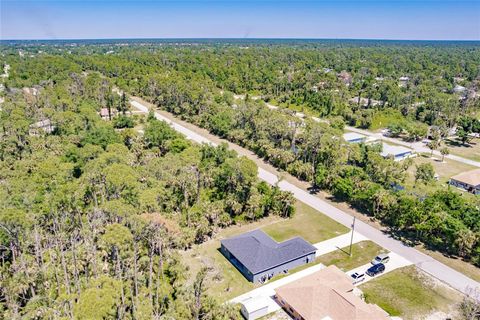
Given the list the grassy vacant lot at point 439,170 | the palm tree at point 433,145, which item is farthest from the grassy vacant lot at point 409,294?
the palm tree at point 433,145

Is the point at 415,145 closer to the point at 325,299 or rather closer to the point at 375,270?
the point at 375,270

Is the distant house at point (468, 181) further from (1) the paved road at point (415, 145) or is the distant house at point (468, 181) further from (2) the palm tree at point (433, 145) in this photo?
(2) the palm tree at point (433, 145)

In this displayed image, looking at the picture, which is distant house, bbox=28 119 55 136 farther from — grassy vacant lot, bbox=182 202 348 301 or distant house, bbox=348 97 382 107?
distant house, bbox=348 97 382 107

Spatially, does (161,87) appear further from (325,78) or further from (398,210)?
(398,210)

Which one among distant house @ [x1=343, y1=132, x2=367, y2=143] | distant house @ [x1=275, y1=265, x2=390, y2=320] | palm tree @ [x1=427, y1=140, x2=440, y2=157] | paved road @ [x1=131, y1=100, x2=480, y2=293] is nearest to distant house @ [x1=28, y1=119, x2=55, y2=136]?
paved road @ [x1=131, y1=100, x2=480, y2=293]

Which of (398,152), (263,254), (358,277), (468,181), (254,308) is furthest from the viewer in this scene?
(398,152)

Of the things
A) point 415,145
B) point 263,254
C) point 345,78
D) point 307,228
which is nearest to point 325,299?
point 263,254
